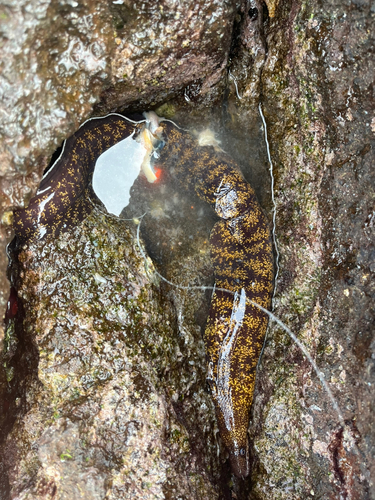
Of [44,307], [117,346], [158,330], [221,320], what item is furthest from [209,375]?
[44,307]

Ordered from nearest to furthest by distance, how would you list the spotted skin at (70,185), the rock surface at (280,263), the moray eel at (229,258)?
the rock surface at (280,263) → the spotted skin at (70,185) → the moray eel at (229,258)

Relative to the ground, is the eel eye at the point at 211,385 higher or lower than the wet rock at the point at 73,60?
lower

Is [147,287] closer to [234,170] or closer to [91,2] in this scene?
[234,170]

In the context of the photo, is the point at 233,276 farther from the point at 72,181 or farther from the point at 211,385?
the point at 72,181

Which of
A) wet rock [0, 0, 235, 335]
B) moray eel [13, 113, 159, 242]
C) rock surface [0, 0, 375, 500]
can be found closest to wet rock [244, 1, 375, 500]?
rock surface [0, 0, 375, 500]

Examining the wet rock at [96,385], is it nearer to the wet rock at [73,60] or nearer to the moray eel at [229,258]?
the moray eel at [229,258]

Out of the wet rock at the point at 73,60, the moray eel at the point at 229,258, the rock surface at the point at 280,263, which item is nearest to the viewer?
the wet rock at the point at 73,60

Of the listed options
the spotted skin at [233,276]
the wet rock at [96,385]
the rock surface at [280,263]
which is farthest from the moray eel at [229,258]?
the wet rock at [96,385]
